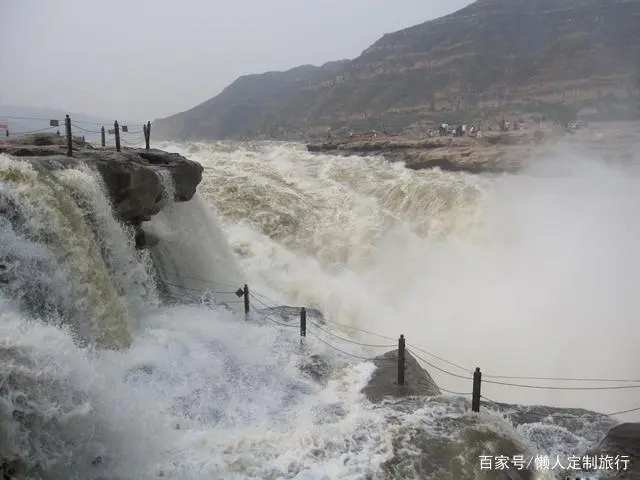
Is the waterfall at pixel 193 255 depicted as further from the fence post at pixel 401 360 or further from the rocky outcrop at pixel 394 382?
the fence post at pixel 401 360

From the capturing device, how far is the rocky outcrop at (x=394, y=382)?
25.6ft

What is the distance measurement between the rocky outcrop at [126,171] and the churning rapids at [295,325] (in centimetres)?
48

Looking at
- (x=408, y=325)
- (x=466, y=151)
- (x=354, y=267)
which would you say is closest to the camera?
(x=408, y=325)

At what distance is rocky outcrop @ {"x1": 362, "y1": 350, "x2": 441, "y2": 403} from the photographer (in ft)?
25.6

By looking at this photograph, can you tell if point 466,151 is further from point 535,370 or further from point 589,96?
point 589,96

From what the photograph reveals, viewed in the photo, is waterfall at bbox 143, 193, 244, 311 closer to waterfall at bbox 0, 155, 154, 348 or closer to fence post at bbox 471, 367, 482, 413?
waterfall at bbox 0, 155, 154, 348

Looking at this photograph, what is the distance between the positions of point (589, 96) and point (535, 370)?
67.2 m

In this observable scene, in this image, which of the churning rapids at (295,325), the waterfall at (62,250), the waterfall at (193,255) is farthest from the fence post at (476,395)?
the waterfall at (193,255)

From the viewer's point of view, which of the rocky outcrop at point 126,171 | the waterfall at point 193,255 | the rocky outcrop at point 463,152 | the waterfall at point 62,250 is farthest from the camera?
the rocky outcrop at point 463,152

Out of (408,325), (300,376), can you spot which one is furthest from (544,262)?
(300,376)

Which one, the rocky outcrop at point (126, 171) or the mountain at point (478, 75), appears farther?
the mountain at point (478, 75)

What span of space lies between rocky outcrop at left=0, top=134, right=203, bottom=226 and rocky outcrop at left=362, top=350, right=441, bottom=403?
234 inches

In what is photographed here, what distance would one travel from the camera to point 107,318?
27.2 feet

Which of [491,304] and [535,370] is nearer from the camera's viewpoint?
[535,370]
